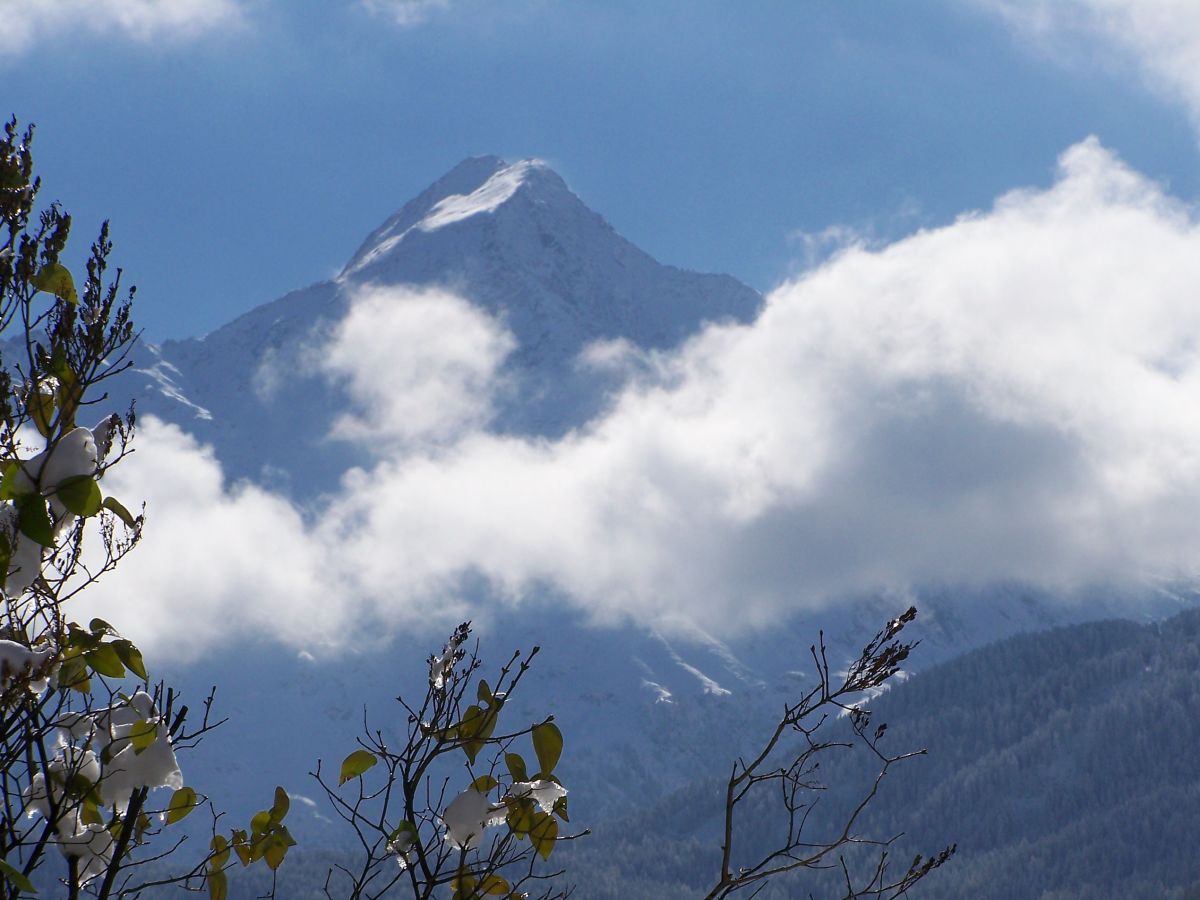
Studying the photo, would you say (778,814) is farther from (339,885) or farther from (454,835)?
(454,835)

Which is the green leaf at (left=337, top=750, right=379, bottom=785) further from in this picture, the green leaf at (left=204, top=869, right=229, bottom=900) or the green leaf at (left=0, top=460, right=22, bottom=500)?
the green leaf at (left=0, top=460, right=22, bottom=500)

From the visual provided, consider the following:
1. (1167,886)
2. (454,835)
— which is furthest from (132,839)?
(1167,886)

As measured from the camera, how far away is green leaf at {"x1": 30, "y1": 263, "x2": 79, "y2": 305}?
2990 millimetres

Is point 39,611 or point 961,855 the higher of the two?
point 961,855

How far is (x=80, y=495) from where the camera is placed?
2.29m

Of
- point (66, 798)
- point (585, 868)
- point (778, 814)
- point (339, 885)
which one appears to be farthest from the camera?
→ point (778, 814)

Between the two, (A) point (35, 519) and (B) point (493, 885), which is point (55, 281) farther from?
(B) point (493, 885)

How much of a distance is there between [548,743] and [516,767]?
0.96ft

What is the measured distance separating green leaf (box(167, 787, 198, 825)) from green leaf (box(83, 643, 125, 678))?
52 cm

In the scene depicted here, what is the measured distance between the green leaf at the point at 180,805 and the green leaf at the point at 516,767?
2.39ft

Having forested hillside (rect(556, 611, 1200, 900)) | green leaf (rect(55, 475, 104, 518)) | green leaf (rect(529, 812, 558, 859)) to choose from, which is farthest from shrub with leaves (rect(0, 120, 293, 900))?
forested hillside (rect(556, 611, 1200, 900))

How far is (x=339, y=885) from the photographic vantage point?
454 ft

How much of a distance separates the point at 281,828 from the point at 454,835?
0.50 metres

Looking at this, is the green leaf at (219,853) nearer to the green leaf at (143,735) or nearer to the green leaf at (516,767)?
the green leaf at (143,735)
